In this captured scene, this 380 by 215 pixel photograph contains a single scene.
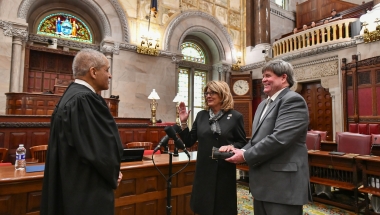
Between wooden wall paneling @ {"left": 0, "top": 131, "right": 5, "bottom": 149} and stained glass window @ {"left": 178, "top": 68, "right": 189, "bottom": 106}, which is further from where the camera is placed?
stained glass window @ {"left": 178, "top": 68, "right": 189, "bottom": 106}

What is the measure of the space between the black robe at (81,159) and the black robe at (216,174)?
0.80m

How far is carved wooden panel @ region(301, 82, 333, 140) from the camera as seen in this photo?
26.9 ft

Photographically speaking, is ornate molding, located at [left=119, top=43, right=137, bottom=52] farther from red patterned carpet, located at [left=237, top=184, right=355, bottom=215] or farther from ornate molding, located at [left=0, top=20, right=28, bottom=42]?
red patterned carpet, located at [left=237, top=184, right=355, bottom=215]

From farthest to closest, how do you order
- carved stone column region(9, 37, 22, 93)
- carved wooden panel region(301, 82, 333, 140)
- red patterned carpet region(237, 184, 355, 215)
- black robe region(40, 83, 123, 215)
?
1. carved wooden panel region(301, 82, 333, 140)
2. carved stone column region(9, 37, 22, 93)
3. red patterned carpet region(237, 184, 355, 215)
4. black robe region(40, 83, 123, 215)

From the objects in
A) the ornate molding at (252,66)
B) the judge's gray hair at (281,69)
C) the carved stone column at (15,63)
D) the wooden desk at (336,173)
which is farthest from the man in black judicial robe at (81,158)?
the ornate molding at (252,66)

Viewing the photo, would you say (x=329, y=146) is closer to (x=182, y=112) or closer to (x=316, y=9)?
(x=182, y=112)

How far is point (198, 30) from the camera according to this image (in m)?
10.3

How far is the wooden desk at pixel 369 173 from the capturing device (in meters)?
3.17

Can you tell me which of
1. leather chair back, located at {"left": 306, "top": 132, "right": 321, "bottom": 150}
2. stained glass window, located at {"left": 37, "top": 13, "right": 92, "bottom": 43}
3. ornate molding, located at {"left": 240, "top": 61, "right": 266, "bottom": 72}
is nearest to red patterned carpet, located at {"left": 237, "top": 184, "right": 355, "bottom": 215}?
leather chair back, located at {"left": 306, "top": 132, "right": 321, "bottom": 150}

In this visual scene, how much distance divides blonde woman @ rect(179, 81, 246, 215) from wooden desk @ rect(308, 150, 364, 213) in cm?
243

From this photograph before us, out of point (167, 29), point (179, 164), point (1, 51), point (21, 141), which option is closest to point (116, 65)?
point (167, 29)

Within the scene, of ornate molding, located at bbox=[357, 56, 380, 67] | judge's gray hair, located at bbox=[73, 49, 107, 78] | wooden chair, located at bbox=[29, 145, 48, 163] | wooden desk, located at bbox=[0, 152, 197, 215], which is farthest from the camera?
ornate molding, located at bbox=[357, 56, 380, 67]

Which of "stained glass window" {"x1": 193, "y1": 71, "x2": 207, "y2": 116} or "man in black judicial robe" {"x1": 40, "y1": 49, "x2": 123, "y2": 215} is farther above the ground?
"stained glass window" {"x1": 193, "y1": 71, "x2": 207, "y2": 116}

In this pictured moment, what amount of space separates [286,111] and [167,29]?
8.50 metres
